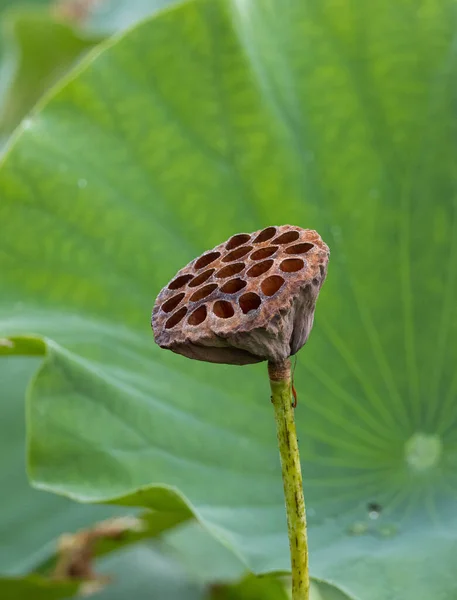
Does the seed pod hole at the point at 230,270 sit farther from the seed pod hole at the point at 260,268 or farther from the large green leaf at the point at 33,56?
the large green leaf at the point at 33,56

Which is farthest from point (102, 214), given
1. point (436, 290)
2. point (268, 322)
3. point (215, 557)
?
point (268, 322)

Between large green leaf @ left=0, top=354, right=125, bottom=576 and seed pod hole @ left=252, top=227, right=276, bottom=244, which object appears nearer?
seed pod hole @ left=252, top=227, right=276, bottom=244

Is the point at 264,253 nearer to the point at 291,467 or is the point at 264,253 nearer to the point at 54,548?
the point at 291,467

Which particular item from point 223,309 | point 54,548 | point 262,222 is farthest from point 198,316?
point 54,548

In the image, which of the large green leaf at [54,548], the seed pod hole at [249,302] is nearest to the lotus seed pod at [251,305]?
the seed pod hole at [249,302]

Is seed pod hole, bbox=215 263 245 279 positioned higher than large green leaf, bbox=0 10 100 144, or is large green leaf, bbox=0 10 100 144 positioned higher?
large green leaf, bbox=0 10 100 144

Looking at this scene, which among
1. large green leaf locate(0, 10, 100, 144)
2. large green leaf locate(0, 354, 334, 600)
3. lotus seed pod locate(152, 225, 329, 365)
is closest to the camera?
lotus seed pod locate(152, 225, 329, 365)

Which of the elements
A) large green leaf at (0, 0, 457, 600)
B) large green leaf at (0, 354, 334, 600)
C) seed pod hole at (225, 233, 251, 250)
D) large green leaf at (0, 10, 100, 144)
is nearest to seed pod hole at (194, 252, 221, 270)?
seed pod hole at (225, 233, 251, 250)

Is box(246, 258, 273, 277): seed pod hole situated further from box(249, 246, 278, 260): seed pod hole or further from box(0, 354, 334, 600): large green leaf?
box(0, 354, 334, 600): large green leaf

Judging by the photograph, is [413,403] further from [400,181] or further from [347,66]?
[347,66]
